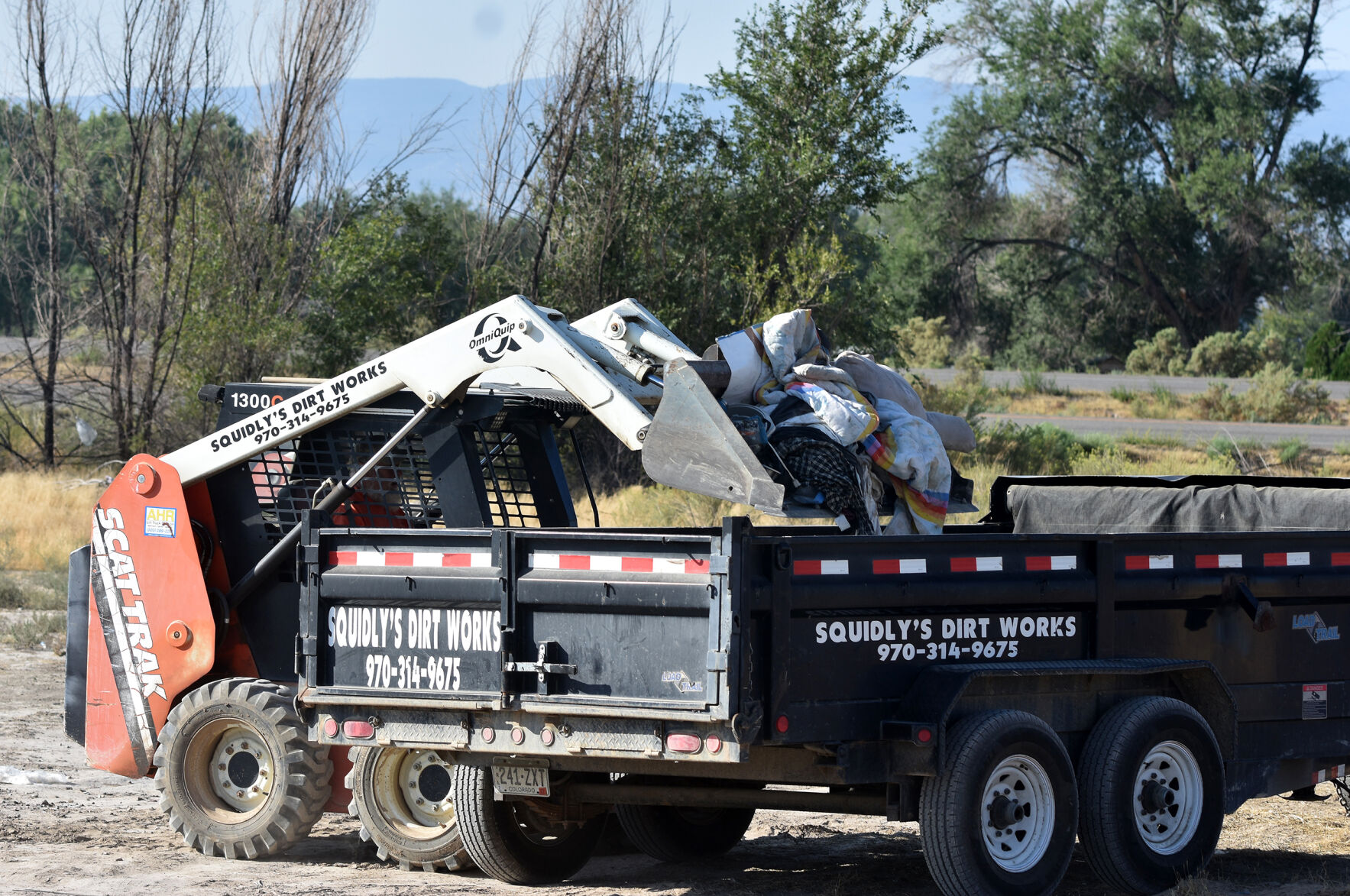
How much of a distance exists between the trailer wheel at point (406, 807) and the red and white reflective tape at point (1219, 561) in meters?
3.30

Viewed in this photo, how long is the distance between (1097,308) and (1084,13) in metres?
9.80

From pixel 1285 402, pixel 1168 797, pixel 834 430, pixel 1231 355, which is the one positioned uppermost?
pixel 1231 355

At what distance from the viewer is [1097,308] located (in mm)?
51562

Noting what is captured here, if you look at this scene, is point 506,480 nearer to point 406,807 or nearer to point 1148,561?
point 406,807

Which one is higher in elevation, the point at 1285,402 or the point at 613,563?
the point at 1285,402

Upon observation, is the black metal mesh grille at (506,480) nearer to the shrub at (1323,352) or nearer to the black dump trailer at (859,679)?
the black dump trailer at (859,679)

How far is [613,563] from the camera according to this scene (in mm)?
5637

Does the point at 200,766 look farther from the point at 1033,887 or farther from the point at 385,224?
the point at 385,224

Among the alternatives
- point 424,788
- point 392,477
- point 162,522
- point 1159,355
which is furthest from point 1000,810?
point 1159,355

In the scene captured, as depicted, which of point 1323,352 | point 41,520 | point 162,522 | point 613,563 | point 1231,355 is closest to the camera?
point 613,563

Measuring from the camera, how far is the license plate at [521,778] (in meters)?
6.13

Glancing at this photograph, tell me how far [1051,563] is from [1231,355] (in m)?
41.5

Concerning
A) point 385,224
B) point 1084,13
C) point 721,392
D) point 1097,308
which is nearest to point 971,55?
point 1084,13

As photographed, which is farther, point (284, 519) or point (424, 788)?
point (284, 519)
